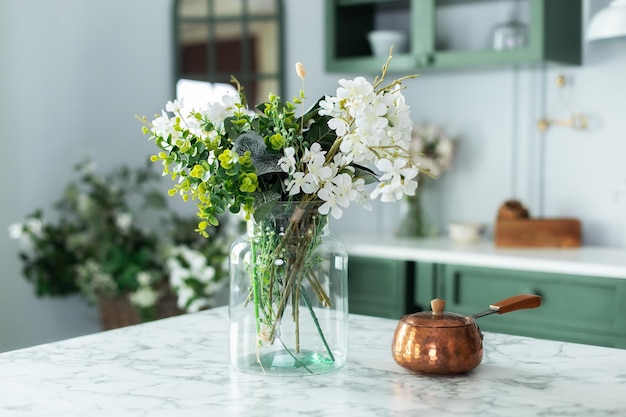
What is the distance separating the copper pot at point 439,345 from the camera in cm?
151

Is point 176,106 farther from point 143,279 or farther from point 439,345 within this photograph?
point 143,279

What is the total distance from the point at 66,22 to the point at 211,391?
9.23ft

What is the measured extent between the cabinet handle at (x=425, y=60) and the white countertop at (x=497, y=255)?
76 cm

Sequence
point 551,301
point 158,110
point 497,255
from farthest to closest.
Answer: point 158,110 → point 497,255 → point 551,301

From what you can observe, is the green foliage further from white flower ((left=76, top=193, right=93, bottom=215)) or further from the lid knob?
the lid knob

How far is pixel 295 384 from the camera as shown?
150cm

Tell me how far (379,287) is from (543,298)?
71 centimetres

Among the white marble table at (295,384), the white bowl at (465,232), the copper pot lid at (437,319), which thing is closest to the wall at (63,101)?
the white bowl at (465,232)

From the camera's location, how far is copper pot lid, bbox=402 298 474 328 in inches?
59.9

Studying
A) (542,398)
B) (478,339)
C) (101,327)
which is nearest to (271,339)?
(478,339)

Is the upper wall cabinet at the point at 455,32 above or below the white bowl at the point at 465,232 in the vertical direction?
above

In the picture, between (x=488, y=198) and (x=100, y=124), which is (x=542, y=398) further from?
(x=100, y=124)

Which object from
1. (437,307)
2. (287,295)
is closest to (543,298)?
(437,307)

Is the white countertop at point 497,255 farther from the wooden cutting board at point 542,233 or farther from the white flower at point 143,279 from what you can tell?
the white flower at point 143,279
